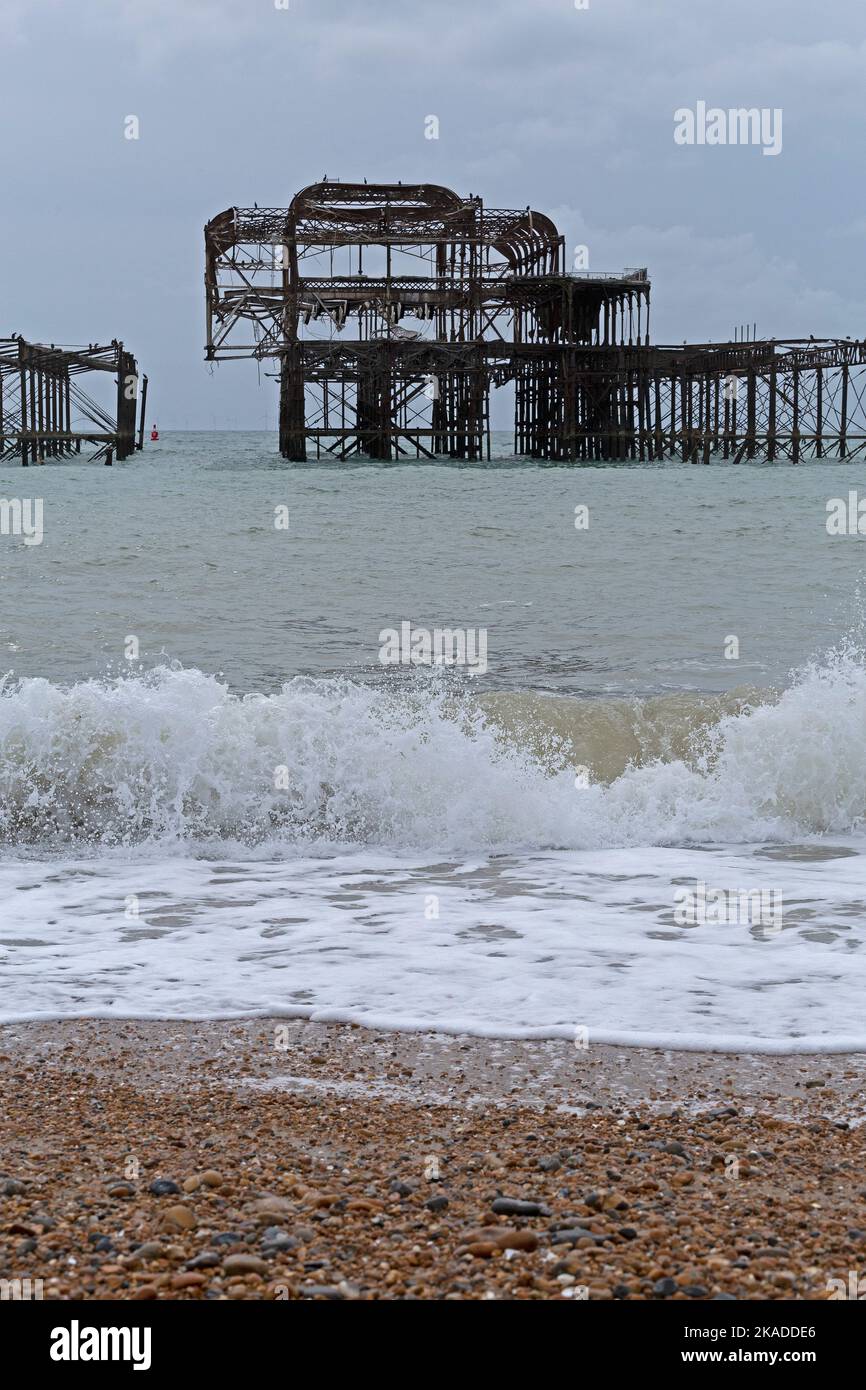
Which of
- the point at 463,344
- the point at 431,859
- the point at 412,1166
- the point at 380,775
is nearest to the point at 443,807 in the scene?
the point at 380,775

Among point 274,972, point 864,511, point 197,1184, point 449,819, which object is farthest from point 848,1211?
point 864,511

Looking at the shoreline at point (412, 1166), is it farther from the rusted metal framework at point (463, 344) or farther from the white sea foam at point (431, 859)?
the rusted metal framework at point (463, 344)

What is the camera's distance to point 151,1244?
10.1 ft

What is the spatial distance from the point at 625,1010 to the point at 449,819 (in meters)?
3.47

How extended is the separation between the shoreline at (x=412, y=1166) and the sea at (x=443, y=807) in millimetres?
421

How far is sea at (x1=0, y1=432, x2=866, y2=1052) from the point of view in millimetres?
5512

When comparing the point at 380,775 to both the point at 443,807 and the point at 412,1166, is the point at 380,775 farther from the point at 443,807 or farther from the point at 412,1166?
the point at 412,1166

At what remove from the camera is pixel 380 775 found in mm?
8984

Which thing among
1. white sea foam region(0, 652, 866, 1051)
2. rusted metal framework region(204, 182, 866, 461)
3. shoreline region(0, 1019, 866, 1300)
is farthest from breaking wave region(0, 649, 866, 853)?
rusted metal framework region(204, 182, 866, 461)

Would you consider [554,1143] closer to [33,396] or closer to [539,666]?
[539,666]

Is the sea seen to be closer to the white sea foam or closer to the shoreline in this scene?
the white sea foam

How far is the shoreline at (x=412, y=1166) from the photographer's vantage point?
9.86 ft

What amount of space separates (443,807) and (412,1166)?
5114mm

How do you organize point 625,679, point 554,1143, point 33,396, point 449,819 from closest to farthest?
point 554,1143
point 449,819
point 625,679
point 33,396
